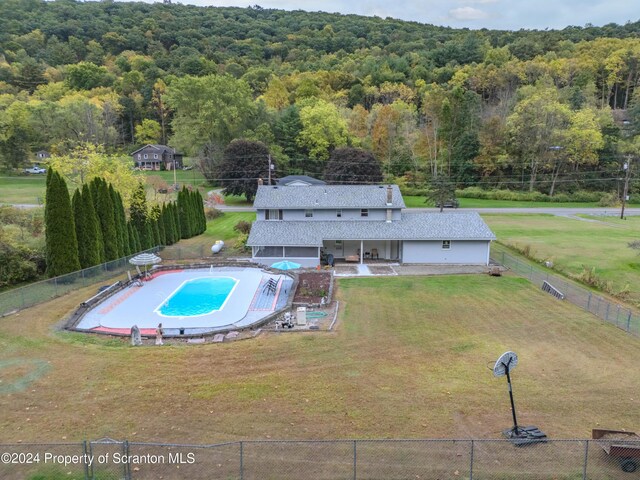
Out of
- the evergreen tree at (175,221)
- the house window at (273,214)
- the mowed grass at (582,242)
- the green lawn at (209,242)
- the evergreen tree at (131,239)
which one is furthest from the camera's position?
the evergreen tree at (175,221)

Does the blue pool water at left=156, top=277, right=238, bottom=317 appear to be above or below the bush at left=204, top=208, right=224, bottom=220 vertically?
below

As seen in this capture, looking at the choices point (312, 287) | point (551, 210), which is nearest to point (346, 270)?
point (312, 287)

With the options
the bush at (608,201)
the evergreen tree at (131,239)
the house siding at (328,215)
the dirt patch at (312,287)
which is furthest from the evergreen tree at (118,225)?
the bush at (608,201)

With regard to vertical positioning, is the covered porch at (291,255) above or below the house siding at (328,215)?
below

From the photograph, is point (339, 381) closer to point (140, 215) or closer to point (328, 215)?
point (328, 215)

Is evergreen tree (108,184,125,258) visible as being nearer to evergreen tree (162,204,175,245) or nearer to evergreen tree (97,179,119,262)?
evergreen tree (97,179,119,262)

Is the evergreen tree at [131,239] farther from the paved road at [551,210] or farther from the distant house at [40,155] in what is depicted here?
the distant house at [40,155]

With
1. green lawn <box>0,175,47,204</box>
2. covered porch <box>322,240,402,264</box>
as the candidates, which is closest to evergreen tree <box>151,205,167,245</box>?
covered porch <box>322,240,402,264</box>
